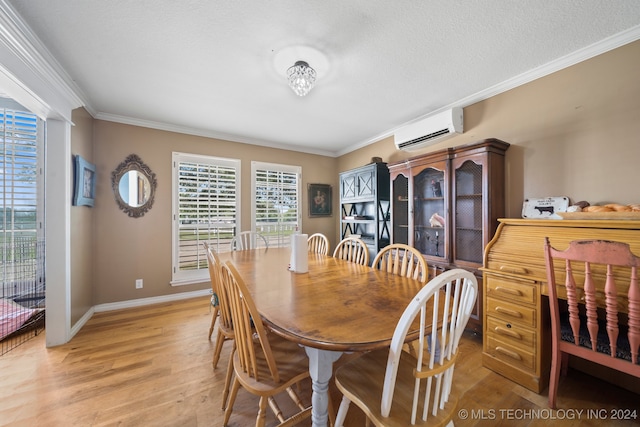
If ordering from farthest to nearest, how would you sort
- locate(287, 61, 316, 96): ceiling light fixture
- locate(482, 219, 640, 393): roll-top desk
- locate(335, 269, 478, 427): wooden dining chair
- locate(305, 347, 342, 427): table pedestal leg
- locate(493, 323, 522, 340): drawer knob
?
locate(287, 61, 316, 96): ceiling light fixture < locate(493, 323, 522, 340): drawer knob < locate(482, 219, 640, 393): roll-top desk < locate(305, 347, 342, 427): table pedestal leg < locate(335, 269, 478, 427): wooden dining chair

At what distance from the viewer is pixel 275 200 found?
4168 millimetres

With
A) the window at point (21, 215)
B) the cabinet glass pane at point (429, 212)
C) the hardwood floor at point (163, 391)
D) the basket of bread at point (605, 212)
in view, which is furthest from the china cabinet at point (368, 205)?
the window at point (21, 215)

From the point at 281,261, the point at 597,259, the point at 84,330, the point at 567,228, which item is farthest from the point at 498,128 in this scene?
the point at 84,330

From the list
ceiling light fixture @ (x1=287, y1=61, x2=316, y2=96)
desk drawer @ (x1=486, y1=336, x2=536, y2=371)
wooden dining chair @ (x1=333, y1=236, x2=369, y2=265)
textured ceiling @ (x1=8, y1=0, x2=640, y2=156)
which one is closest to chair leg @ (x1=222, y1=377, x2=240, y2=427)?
wooden dining chair @ (x1=333, y1=236, x2=369, y2=265)

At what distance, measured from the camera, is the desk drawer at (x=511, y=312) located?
1.66 m

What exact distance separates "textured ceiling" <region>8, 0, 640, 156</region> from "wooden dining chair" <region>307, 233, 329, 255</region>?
1.50 m

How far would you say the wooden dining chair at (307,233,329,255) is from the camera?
2717 millimetres

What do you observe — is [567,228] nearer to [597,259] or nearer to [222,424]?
[597,259]

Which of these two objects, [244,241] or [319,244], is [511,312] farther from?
[244,241]

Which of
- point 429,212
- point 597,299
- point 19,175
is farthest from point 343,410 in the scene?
point 19,175

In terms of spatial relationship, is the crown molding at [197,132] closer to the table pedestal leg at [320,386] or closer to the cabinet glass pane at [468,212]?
the cabinet glass pane at [468,212]

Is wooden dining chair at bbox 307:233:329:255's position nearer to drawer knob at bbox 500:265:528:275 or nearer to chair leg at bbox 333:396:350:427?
drawer knob at bbox 500:265:528:275

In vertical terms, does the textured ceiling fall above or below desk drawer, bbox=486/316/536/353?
above

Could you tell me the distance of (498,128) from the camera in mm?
2383
